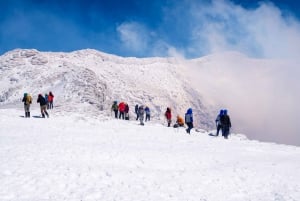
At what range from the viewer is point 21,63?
7500 cm

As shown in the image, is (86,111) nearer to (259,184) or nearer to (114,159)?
(114,159)

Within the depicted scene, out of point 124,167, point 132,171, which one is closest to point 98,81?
point 124,167

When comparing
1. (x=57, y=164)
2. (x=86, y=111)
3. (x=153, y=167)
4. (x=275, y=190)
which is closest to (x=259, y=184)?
(x=275, y=190)

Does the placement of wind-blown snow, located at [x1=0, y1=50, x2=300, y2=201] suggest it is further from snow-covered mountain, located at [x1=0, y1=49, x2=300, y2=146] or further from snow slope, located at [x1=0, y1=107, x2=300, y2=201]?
snow-covered mountain, located at [x1=0, y1=49, x2=300, y2=146]

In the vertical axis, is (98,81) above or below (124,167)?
above

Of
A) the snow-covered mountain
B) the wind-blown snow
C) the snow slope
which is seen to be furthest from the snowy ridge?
the snow slope

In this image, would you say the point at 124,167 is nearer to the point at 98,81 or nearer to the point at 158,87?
the point at 98,81

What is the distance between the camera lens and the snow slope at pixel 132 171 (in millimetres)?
10469

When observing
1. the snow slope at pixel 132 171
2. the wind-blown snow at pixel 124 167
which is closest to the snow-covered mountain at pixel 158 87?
the wind-blown snow at pixel 124 167

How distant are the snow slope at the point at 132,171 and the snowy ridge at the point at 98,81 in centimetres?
2004

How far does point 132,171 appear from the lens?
13.0 m

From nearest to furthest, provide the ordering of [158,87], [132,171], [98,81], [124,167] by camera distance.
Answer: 1. [132,171]
2. [124,167]
3. [98,81]
4. [158,87]

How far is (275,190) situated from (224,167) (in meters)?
3.48

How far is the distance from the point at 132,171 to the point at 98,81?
43.9 metres
